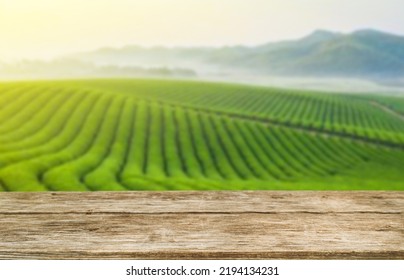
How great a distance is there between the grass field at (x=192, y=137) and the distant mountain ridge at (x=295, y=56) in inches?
→ 5.0

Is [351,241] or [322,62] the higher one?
[322,62]

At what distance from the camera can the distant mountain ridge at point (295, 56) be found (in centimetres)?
256

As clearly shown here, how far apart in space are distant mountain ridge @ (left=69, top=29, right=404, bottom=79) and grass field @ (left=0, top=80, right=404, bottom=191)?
0.13 meters

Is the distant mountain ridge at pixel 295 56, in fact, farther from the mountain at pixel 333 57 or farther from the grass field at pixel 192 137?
the grass field at pixel 192 137

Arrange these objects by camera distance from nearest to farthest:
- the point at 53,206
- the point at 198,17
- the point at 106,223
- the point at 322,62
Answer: the point at 106,223
the point at 53,206
the point at 198,17
the point at 322,62

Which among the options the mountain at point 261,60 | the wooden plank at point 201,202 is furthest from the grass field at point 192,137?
the wooden plank at point 201,202

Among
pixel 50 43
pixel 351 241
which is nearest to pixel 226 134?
pixel 50 43

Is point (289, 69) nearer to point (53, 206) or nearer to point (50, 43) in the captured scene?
point (50, 43)

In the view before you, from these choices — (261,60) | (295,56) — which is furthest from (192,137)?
(295,56)

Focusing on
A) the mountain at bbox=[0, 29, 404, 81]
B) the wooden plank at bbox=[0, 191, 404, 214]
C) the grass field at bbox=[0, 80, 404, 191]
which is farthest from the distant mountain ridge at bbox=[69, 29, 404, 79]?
the wooden plank at bbox=[0, 191, 404, 214]

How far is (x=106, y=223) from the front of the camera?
3.65ft

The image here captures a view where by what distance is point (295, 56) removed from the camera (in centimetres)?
273
